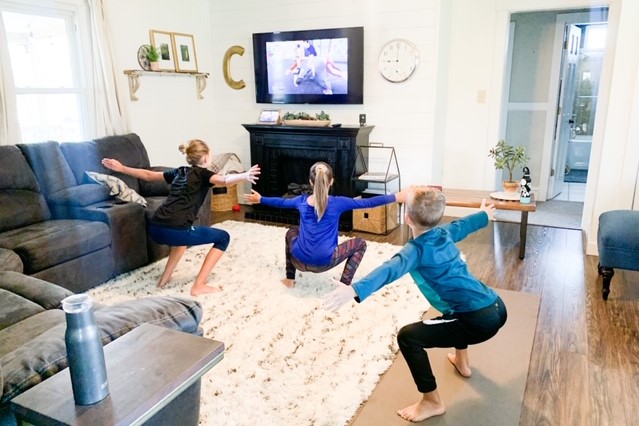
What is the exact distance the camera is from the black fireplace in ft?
16.3

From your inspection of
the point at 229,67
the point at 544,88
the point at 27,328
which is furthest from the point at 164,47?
the point at 544,88

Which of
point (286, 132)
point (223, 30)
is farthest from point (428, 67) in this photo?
point (223, 30)

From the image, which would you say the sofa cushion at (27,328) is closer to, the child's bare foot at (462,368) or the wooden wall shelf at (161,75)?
the child's bare foot at (462,368)

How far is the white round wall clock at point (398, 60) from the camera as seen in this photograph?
4.83 meters

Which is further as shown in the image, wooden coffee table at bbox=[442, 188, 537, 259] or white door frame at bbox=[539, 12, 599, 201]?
white door frame at bbox=[539, 12, 599, 201]

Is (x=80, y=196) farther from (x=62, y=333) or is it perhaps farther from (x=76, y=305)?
(x=76, y=305)

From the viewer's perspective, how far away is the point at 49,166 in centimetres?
372

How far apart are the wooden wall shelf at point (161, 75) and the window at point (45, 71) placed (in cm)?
51

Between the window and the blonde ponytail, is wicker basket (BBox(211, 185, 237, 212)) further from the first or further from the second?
the blonde ponytail

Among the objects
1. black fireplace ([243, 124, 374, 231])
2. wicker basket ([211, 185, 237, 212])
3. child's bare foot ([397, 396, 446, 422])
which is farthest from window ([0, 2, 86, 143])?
child's bare foot ([397, 396, 446, 422])

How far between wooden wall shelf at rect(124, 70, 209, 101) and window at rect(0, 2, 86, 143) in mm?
511

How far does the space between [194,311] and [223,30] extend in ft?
16.0

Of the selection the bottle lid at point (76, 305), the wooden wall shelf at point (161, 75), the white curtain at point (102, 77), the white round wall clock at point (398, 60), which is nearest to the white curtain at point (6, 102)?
the white curtain at point (102, 77)

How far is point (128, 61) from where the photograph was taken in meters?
4.90
